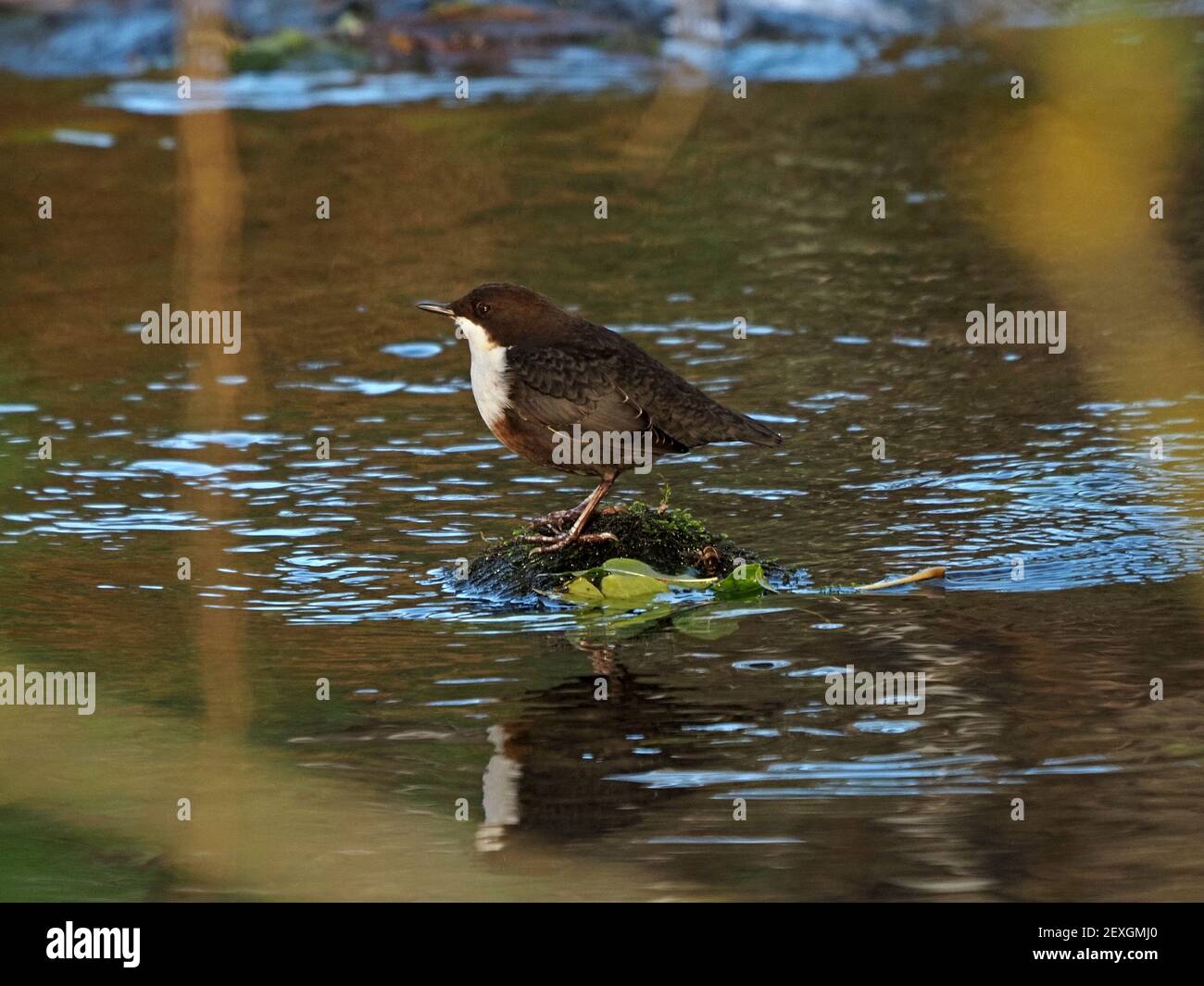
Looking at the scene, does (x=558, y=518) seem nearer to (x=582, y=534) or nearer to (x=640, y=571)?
(x=582, y=534)

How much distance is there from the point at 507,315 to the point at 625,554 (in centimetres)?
101

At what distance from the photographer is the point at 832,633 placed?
24.3 feet

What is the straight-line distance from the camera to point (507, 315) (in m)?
7.78

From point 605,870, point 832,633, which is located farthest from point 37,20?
point 605,870

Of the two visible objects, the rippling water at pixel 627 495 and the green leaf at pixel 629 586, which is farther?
the green leaf at pixel 629 586

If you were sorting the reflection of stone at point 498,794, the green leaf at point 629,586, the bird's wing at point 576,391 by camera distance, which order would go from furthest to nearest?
1. the green leaf at point 629,586
2. the bird's wing at point 576,391
3. the reflection of stone at point 498,794

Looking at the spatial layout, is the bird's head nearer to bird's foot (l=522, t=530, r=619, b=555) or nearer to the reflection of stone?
bird's foot (l=522, t=530, r=619, b=555)

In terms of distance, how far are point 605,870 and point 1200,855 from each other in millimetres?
1605

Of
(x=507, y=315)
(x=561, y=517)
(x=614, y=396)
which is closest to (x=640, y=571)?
(x=561, y=517)

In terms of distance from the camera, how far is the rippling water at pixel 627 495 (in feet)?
19.2

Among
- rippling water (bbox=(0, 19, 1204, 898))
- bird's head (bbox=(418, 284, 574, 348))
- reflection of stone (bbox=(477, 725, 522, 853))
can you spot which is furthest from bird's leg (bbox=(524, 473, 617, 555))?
reflection of stone (bbox=(477, 725, 522, 853))

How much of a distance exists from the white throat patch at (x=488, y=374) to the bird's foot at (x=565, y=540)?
19.4 inches

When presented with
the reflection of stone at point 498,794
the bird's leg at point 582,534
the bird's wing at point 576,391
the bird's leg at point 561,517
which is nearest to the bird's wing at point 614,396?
the bird's wing at point 576,391

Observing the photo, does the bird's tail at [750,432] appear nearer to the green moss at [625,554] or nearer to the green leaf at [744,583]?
the green moss at [625,554]
